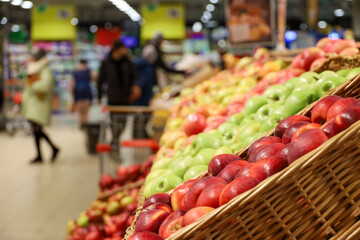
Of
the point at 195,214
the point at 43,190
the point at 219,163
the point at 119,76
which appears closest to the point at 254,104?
the point at 219,163

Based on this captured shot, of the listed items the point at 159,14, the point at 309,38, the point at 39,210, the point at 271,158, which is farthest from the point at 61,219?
the point at 159,14

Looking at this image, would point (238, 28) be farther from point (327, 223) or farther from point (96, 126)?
point (327, 223)

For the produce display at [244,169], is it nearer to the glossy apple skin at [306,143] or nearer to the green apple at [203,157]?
the glossy apple skin at [306,143]

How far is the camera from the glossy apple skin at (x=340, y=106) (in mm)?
1382

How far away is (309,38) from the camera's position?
9594 mm

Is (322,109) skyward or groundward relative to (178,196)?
skyward

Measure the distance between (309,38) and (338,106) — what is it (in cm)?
864

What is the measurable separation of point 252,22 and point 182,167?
4323 mm

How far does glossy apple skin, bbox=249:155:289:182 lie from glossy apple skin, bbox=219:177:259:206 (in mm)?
33

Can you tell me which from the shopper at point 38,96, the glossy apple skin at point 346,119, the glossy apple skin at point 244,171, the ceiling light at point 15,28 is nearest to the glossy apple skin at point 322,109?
the glossy apple skin at point 346,119

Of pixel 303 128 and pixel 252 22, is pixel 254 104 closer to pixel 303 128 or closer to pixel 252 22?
pixel 303 128

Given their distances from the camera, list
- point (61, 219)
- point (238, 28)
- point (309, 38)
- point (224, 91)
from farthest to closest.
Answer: point (309, 38) → point (238, 28) → point (61, 219) → point (224, 91)

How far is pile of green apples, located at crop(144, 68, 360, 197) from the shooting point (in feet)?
6.11

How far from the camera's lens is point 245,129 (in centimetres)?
202
